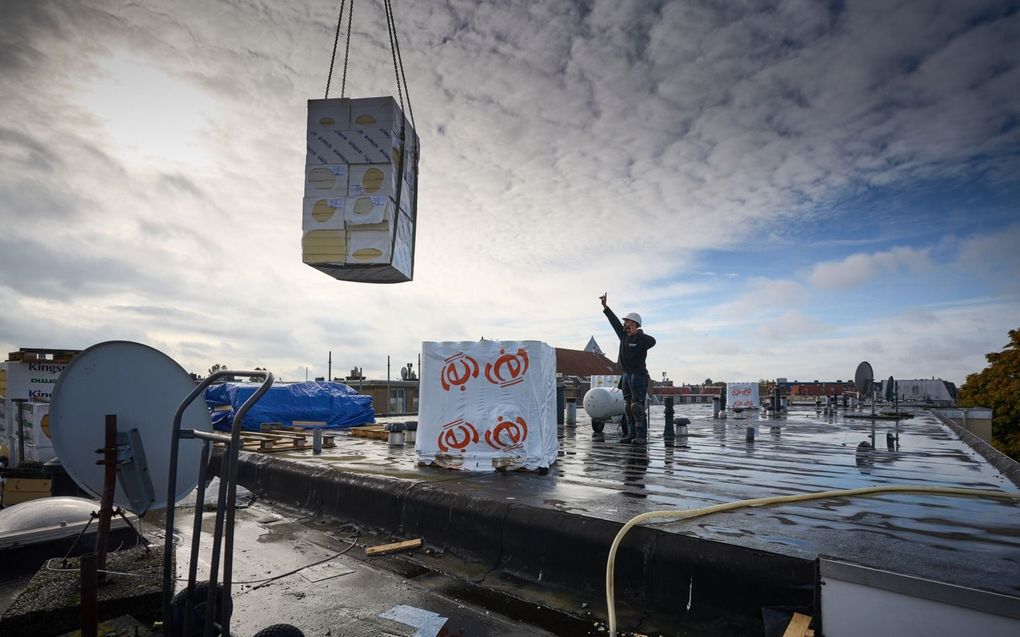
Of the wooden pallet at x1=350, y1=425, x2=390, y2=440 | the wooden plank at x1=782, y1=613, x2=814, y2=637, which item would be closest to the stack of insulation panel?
the wooden plank at x1=782, y1=613, x2=814, y2=637

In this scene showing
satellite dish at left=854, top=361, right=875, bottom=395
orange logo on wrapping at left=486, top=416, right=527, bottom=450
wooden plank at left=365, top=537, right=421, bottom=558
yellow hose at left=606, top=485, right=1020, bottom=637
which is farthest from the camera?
satellite dish at left=854, top=361, right=875, bottom=395

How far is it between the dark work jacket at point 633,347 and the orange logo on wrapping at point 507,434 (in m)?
3.17

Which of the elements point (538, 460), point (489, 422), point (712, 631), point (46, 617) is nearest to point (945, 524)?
point (712, 631)

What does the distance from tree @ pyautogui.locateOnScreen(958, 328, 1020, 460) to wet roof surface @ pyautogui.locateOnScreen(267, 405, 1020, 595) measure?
47.0 ft

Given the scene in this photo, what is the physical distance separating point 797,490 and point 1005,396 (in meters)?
23.3

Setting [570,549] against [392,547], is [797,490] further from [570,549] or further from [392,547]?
[392,547]

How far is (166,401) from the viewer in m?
3.50

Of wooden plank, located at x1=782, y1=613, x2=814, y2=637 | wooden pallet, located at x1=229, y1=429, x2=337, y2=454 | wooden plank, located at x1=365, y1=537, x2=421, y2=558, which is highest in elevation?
wooden plank, located at x1=782, y1=613, x2=814, y2=637

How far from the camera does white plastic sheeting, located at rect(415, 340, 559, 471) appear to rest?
689cm

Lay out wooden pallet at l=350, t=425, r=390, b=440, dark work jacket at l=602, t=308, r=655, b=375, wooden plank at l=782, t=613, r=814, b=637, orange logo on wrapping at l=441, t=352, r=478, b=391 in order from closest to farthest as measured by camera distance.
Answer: wooden plank at l=782, t=613, r=814, b=637 < orange logo on wrapping at l=441, t=352, r=478, b=391 < dark work jacket at l=602, t=308, r=655, b=375 < wooden pallet at l=350, t=425, r=390, b=440

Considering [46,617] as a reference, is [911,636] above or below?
above

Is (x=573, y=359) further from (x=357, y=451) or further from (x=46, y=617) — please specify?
(x=46, y=617)

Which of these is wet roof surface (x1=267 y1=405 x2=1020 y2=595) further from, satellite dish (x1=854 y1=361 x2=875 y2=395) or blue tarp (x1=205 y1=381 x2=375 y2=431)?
satellite dish (x1=854 y1=361 x2=875 y2=395)

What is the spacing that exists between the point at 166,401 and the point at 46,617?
1301 mm
